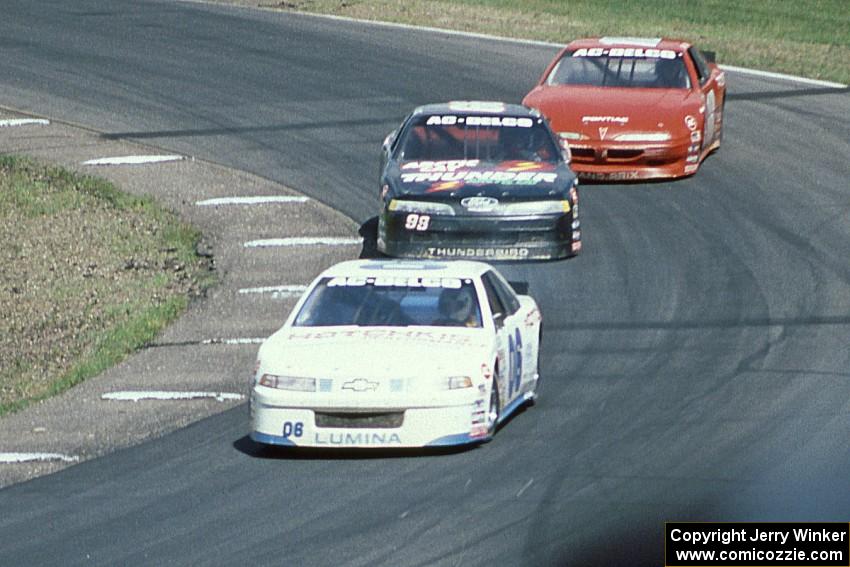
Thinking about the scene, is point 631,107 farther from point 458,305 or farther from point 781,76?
point 458,305

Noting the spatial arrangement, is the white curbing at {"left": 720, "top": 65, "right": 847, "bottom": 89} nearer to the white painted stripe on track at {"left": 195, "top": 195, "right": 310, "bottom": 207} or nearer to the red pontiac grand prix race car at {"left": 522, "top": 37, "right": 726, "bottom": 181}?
the red pontiac grand prix race car at {"left": 522, "top": 37, "right": 726, "bottom": 181}

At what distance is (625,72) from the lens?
2272cm

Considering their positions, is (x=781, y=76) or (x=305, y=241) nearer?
(x=305, y=241)

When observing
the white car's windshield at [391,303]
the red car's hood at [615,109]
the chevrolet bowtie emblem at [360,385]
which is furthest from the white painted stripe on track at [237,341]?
the red car's hood at [615,109]

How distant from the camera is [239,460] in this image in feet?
41.3

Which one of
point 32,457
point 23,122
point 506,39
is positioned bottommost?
point 23,122

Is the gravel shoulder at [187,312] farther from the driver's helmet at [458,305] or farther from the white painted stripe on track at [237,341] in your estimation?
the driver's helmet at [458,305]

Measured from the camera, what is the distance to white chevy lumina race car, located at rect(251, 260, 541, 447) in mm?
12164

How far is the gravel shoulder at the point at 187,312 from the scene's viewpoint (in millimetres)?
13930

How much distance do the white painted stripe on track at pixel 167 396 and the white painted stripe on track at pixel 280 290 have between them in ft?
11.1

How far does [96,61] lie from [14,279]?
9.06 m

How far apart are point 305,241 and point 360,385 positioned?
8217 millimetres

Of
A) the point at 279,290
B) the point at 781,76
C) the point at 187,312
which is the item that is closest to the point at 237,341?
the point at 187,312

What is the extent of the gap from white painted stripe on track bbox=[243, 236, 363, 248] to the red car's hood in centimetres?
294
